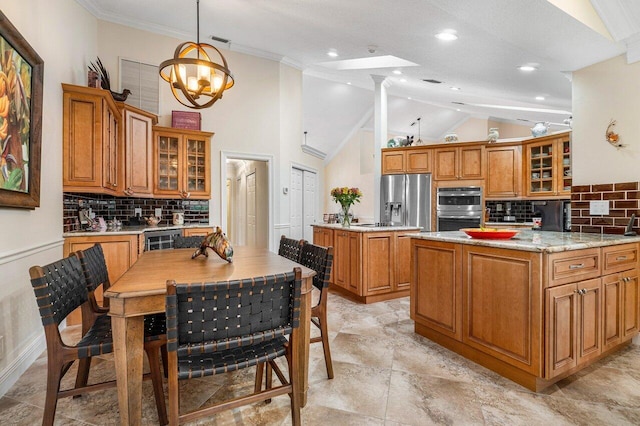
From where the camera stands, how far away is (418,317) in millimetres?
2803

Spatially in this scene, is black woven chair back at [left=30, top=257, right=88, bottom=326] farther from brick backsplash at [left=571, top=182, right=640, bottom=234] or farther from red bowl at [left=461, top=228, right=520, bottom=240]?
brick backsplash at [left=571, top=182, right=640, bottom=234]

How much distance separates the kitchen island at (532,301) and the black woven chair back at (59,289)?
2347 millimetres

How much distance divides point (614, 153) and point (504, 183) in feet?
7.79

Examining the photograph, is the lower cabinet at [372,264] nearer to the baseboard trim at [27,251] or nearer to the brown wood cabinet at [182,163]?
the brown wood cabinet at [182,163]

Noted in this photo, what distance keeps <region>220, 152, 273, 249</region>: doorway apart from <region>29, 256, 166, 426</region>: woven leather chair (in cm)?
332

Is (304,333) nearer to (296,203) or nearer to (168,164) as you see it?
(168,164)

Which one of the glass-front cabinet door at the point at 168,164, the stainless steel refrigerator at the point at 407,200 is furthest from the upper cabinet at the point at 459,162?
the glass-front cabinet door at the point at 168,164

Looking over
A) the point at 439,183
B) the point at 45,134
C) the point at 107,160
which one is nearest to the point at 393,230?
the point at 439,183

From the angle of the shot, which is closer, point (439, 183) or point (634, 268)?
Result: point (634, 268)

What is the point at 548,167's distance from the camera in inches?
192

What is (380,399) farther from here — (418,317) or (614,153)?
(614,153)

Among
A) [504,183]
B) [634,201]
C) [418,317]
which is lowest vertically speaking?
[418,317]

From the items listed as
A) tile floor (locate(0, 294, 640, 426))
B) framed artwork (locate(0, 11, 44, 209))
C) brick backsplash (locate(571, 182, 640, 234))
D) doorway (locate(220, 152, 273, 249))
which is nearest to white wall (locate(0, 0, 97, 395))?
framed artwork (locate(0, 11, 44, 209))

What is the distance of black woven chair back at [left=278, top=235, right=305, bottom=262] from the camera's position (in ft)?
7.90
